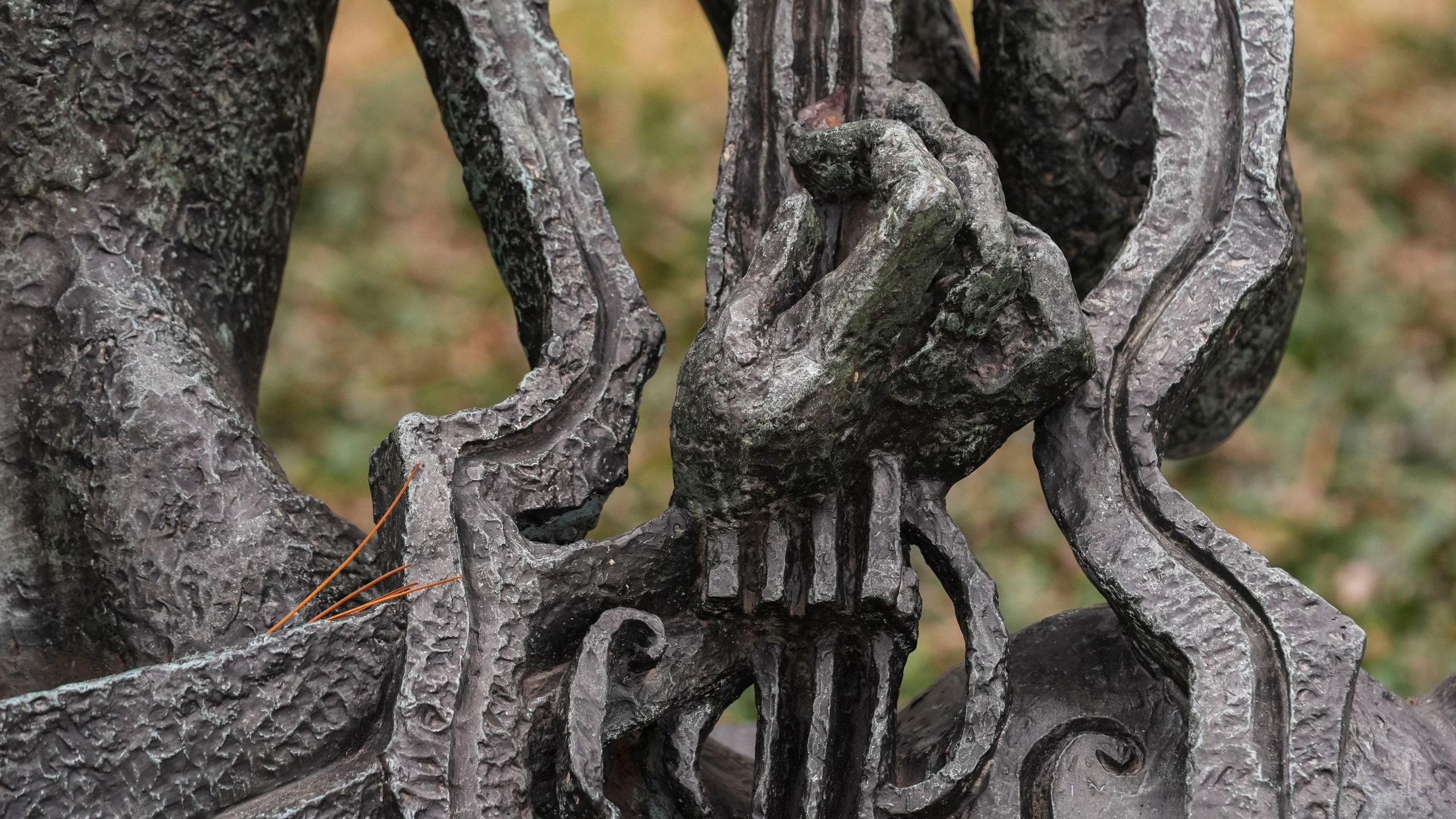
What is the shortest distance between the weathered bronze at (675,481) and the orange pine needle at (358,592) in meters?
0.01

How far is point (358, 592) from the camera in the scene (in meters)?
1.02

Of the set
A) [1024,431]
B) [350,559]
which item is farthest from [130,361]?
[1024,431]

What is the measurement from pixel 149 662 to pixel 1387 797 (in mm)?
820

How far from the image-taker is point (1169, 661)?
98 centimetres

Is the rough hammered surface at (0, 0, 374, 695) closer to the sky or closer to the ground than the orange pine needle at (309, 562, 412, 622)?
closer to the sky

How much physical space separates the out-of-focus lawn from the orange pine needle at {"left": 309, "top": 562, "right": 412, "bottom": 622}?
4.63 ft

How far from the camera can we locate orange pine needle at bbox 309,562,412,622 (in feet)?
3.22

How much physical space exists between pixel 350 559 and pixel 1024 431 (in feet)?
6.64

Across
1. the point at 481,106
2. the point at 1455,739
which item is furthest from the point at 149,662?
the point at 1455,739

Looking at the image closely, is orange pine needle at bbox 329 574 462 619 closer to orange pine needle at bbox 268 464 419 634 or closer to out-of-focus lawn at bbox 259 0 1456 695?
orange pine needle at bbox 268 464 419 634

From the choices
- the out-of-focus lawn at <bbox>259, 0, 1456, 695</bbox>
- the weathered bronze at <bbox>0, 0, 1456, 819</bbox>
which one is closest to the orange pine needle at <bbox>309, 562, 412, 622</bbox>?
the weathered bronze at <bbox>0, 0, 1456, 819</bbox>

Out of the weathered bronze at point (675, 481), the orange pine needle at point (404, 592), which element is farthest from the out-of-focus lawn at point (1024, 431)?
the orange pine needle at point (404, 592)

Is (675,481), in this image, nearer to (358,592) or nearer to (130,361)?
(358,592)

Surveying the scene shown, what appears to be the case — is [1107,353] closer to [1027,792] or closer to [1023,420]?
[1023,420]
